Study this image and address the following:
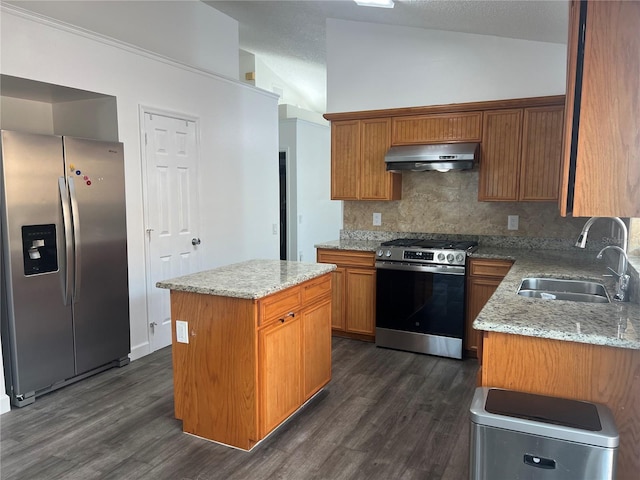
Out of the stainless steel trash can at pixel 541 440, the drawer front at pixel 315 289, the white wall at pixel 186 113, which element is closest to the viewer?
the stainless steel trash can at pixel 541 440

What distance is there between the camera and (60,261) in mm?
3252

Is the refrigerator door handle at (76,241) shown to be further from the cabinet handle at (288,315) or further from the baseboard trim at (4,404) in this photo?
the cabinet handle at (288,315)

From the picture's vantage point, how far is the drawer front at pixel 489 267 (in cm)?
375

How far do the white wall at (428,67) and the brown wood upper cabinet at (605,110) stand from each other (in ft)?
7.97

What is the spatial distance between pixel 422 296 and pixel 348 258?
2.61ft

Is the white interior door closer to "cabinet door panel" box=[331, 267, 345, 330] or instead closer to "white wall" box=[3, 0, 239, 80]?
"white wall" box=[3, 0, 239, 80]

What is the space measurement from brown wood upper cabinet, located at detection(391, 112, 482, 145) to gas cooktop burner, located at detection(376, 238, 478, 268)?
0.96 metres

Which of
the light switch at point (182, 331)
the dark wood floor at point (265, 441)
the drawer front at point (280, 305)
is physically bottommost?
the dark wood floor at point (265, 441)

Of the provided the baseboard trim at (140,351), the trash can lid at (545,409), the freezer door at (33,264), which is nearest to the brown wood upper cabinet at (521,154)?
the trash can lid at (545,409)

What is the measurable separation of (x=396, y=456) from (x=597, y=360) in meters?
1.24

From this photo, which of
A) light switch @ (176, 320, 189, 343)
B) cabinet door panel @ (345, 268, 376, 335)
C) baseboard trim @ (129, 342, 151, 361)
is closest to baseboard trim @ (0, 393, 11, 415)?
baseboard trim @ (129, 342, 151, 361)

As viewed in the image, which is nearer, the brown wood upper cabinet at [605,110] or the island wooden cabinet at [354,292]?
the brown wood upper cabinet at [605,110]

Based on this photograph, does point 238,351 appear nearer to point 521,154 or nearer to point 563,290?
point 563,290

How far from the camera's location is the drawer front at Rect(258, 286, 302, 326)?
2.48m
